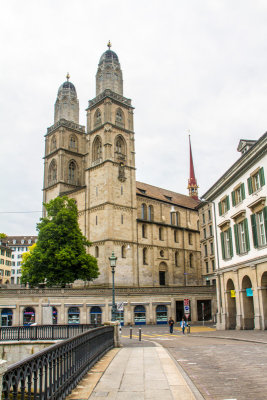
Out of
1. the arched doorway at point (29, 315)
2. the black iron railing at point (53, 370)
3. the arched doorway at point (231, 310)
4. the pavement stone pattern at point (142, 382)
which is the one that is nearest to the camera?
the black iron railing at point (53, 370)

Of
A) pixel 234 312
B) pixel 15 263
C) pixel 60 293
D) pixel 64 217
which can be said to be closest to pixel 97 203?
pixel 64 217

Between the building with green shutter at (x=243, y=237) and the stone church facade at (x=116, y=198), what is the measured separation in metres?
17.3

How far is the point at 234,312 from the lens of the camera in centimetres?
3297

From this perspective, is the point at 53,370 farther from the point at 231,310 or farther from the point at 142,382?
the point at 231,310

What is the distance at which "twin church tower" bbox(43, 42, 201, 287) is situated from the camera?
5609cm

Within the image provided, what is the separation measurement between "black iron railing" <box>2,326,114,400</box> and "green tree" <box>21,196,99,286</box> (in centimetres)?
3336

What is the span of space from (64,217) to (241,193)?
2532 cm

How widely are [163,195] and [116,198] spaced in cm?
1883

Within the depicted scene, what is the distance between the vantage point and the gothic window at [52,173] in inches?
2653

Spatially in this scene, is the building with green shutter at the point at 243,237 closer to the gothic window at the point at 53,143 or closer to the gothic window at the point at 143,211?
the gothic window at the point at 143,211

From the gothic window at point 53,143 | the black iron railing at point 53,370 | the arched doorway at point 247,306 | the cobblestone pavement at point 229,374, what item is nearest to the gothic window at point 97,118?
the gothic window at point 53,143

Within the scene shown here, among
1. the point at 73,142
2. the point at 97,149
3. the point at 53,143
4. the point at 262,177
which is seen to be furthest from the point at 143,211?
the point at 262,177

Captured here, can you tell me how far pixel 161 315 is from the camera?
48.8 metres

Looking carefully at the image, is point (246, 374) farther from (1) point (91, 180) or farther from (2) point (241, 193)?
(1) point (91, 180)
